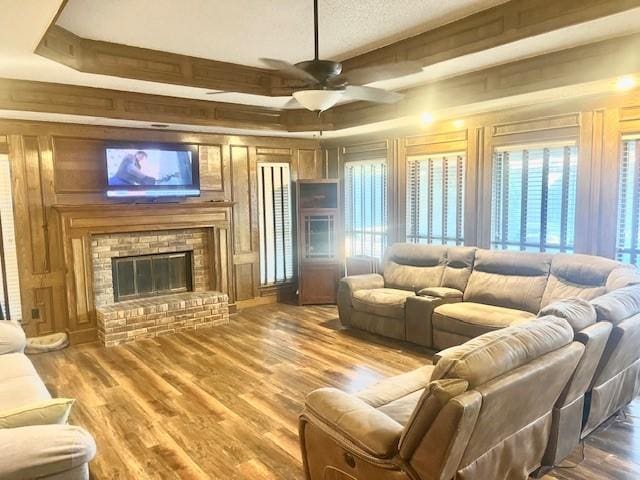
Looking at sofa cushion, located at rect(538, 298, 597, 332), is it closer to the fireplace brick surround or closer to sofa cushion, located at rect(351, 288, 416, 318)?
sofa cushion, located at rect(351, 288, 416, 318)

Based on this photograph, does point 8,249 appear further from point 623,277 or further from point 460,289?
point 623,277

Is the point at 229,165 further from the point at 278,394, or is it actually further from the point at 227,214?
the point at 278,394

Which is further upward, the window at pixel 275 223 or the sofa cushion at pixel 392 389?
the window at pixel 275 223

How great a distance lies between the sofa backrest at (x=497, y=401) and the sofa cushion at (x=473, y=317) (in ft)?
5.64

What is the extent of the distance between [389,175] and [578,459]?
4.18 metres

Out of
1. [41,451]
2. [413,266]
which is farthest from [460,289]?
[41,451]

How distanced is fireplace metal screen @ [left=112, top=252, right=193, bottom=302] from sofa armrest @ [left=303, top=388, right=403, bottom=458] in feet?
13.3

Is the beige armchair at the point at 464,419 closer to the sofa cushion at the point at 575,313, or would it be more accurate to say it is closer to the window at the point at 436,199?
the sofa cushion at the point at 575,313

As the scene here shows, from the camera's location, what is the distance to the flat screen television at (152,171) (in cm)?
523

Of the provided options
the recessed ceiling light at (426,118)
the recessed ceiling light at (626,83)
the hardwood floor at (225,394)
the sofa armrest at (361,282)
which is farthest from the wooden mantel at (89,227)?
the recessed ceiling light at (626,83)

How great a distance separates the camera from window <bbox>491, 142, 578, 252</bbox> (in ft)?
14.8

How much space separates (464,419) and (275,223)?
533 centimetres

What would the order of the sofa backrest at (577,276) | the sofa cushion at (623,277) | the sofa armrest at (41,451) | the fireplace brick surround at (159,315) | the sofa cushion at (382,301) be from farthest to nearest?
1. the fireplace brick surround at (159,315)
2. the sofa cushion at (382,301)
3. the sofa backrest at (577,276)
4. the sofa cushion at (623,277)
5. the sofa armrest at (41,451)

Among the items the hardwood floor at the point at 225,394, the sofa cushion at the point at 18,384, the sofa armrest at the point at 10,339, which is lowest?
the hardwood floor at the point at 225,394
